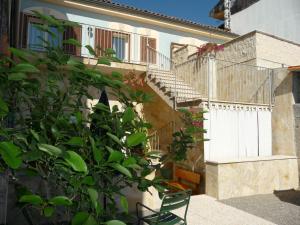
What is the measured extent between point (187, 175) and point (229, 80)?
14.7ft

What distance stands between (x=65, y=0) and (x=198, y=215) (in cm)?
1008

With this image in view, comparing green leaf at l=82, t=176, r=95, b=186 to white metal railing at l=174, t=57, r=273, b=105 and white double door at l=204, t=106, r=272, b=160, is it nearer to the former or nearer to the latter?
white double door at l=204, t=106, r=272, b=160

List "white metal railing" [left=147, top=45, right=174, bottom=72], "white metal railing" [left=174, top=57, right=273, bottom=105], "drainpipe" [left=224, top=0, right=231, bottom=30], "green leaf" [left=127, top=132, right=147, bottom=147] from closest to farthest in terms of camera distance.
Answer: "green leaf" [left=127, top=132, right=147, bottom=147] < "white metal railing" [left=174, top=57, right=273, bottom=105] < "white metal railing" [left=147, top=45, right=174, bottom=72] < "drainpipe" [left=224, top=0, right=231, bottom=30]

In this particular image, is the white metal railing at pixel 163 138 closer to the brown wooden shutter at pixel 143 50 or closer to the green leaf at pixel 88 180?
the brown wooden shutter at pixel 143 50

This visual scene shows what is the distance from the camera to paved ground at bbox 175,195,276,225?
5.12 metres

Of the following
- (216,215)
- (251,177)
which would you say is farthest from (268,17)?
(216,215)

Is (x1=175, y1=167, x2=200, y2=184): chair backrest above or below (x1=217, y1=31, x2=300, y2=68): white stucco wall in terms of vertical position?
below

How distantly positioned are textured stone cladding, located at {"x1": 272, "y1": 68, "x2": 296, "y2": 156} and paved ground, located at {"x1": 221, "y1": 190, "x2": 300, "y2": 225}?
1560mm

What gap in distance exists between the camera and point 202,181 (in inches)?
289

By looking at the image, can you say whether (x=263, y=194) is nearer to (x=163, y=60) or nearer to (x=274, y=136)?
(x=274, y=136)

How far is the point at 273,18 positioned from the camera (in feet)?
51.2

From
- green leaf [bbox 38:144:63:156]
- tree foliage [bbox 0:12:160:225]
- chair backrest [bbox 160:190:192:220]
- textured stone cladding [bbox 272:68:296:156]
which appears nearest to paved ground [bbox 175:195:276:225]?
chair backrest [bbox 160:190:192:220]

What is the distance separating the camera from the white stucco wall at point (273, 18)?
47.9 feet

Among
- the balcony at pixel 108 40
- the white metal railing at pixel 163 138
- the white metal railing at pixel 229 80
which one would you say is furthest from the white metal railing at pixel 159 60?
the white metal railing at pixel 163 138
